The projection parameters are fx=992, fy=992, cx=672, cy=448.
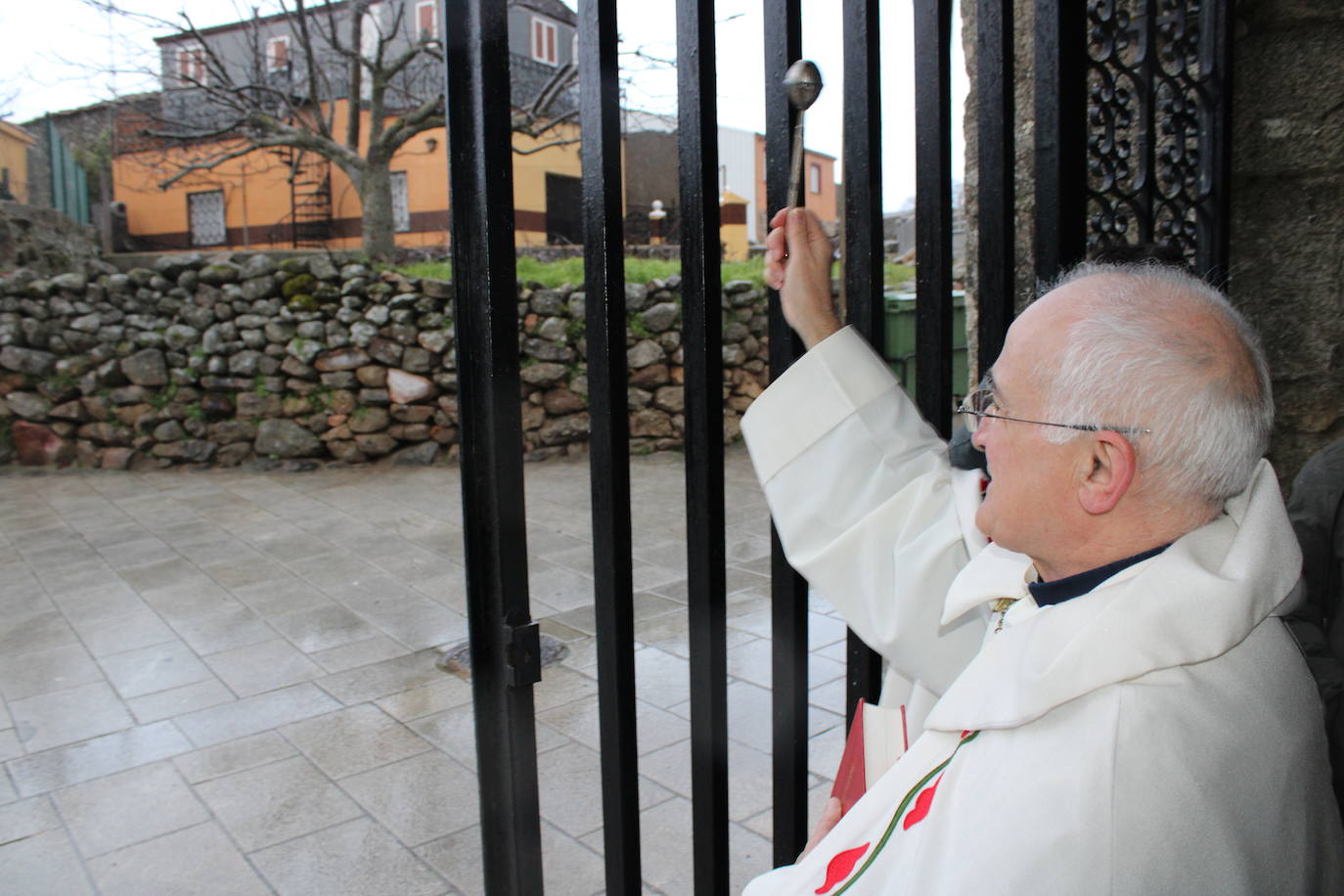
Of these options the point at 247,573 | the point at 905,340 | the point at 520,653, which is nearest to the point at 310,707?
the point at 247,573

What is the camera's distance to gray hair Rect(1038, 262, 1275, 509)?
957 mm

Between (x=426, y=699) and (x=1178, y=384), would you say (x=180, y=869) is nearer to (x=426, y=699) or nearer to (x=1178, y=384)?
(x=426, y=699)

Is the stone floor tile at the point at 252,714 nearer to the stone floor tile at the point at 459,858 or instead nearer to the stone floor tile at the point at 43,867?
the stone floor tile at the point at 43,867

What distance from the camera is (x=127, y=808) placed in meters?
2.92

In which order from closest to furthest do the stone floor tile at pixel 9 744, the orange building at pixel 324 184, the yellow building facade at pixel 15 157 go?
the stone floor tile at pixel 9 744 → the yellow building facade at pixel 15 157 → the orange building at pixel 324 184

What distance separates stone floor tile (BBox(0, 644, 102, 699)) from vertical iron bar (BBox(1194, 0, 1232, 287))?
4.12 metres

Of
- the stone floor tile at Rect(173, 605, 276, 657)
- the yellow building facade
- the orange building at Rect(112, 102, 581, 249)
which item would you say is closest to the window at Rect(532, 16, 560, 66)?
the orange building at Rect(112, 102, 581, 249)

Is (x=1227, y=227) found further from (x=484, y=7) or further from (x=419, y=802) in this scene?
(x=419, y=802)

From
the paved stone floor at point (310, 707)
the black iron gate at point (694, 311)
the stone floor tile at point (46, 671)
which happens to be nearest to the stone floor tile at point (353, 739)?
the paved stone floor at point (310, 707)

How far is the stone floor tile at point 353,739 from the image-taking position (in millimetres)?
3201

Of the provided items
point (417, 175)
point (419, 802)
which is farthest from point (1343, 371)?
point (417, 175)

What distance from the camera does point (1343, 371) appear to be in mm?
2320

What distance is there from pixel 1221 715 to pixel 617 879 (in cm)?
73

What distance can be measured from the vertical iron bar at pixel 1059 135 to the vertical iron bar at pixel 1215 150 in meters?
0.88
